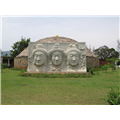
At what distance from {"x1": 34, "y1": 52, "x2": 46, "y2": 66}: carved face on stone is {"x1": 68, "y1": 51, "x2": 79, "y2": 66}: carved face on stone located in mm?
2155

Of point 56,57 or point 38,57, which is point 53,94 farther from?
point 38,57

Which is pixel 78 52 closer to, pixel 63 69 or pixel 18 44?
pixel 63 69

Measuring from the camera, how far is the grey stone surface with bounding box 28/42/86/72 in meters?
9.96

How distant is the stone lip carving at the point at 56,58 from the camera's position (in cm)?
996

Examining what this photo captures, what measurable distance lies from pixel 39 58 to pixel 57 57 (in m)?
1.47

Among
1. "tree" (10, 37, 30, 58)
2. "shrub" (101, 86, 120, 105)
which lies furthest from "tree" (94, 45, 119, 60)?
"shrub" (101, 86, 120, 105)

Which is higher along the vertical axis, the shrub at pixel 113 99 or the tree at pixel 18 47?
the tree at pixel 18 47

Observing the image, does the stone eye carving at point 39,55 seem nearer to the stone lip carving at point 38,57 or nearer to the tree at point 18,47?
the stone lip carving at point 38,57

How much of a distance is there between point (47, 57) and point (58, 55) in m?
1.03

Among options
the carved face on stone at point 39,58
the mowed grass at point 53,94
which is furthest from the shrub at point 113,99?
the carved face on stone at point 39,58

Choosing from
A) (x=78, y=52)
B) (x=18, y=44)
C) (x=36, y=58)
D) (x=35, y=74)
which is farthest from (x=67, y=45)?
(x=18, y=44)

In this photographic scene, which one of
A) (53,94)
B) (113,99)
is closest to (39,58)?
(53,94)

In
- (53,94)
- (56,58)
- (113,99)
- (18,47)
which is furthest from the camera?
(18,47)

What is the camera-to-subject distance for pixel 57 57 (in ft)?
32.4
